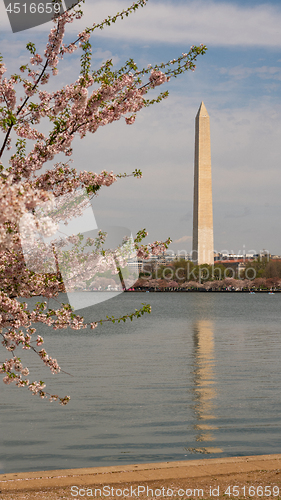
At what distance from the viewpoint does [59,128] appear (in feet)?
19.5

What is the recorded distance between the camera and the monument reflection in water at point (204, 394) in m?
9.40

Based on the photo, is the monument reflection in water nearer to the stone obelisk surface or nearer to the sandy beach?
the sandy beach

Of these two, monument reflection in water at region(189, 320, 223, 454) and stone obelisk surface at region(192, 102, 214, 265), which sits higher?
stone obelisk surface at region(192, 102, 214, 265)

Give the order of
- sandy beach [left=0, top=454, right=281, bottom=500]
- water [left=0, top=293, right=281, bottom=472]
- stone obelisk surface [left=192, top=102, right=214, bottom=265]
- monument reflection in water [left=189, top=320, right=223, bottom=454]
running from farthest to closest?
stone obelisk surface [left=192, top=102, right=214, bottom=265], monument reflection in water [left=189, top=320, right=223, bottom=454], water [left=0, top=293, right=281, bottom=472], sandy beach [left=0, top=454, right=281, bottom=500]

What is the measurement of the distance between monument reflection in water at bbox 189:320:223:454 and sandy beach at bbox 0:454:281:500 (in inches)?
96.9

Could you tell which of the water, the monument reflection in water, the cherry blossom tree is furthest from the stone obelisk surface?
the cherry blossom tree

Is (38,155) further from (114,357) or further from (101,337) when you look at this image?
(101,337)

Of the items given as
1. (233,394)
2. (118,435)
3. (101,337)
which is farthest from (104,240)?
(101,337)

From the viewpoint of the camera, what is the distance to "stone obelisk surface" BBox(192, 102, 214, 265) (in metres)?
77.0

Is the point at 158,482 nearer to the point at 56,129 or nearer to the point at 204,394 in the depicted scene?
the point at 56,129

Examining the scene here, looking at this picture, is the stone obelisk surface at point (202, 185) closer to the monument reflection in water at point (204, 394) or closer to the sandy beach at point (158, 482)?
the monument reflection in water at point (204, 394)

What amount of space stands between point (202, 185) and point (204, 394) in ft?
220

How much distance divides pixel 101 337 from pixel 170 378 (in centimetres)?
1576

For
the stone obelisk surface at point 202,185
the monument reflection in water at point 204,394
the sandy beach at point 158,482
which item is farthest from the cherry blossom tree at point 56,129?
the stone obelisk surface at point 202,185
